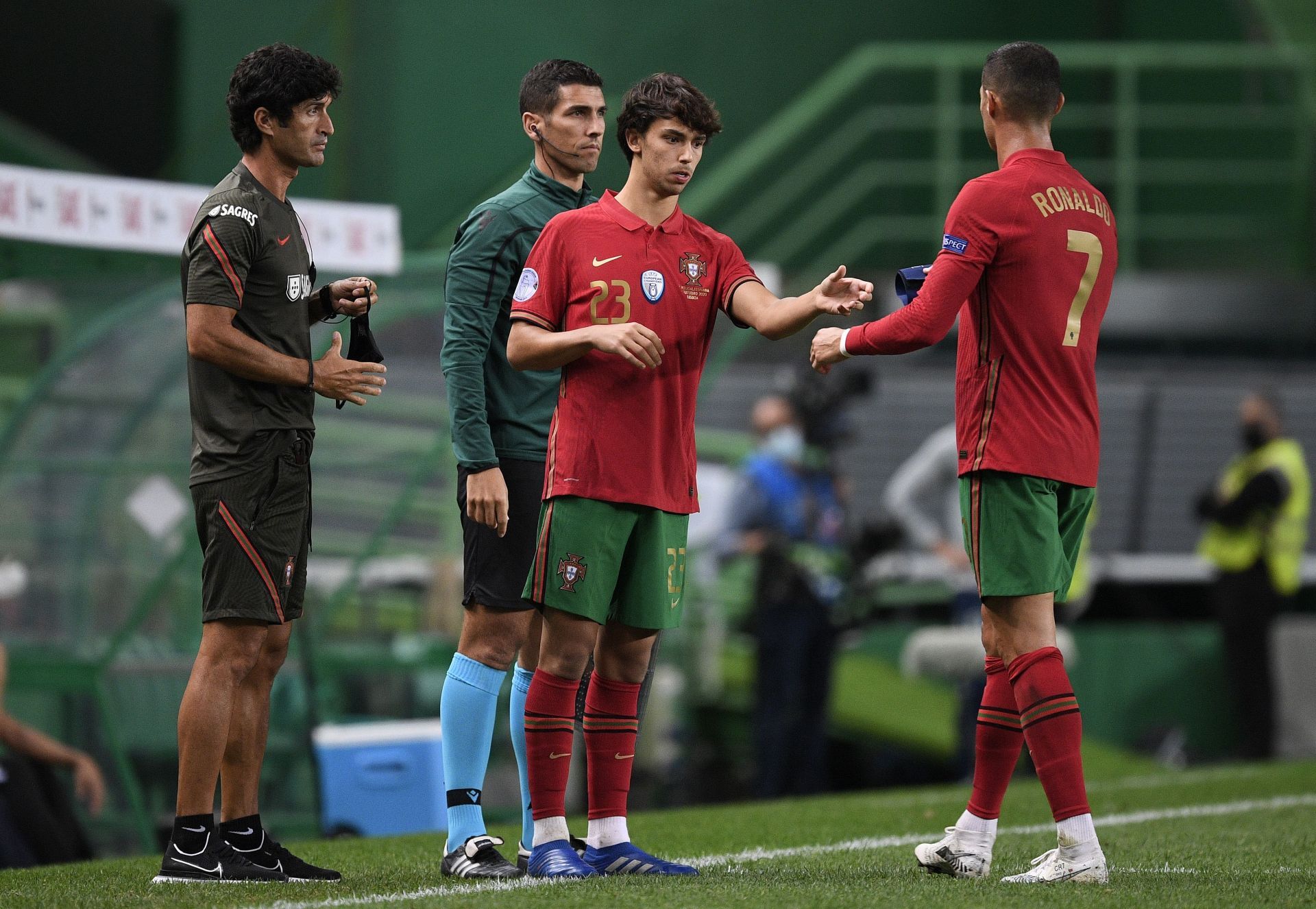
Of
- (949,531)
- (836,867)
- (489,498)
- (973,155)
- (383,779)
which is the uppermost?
(973,155)

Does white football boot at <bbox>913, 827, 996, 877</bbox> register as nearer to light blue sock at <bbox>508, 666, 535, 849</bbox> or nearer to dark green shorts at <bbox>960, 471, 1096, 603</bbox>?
dark green shorts at <bbox>960, 471, 1096, 603</bbox>

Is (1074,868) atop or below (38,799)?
atop

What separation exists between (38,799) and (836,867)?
9.98ft

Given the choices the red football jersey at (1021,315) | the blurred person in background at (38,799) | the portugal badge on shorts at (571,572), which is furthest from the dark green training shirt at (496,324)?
the blurred person in background at (38,799)

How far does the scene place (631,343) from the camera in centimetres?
363

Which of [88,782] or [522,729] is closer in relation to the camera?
[522,729]

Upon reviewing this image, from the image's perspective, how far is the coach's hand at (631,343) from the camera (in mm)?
3635

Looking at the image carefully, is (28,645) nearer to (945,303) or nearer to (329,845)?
(329,845)

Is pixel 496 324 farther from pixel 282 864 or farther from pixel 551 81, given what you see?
pixel 282 864

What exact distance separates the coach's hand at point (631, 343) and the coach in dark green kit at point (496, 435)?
544 millimetres

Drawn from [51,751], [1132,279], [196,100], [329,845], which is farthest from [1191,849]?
[196,100]

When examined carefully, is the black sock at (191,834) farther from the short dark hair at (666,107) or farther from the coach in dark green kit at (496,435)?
the short dark hair at (666,107)

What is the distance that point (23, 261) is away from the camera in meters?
6.61

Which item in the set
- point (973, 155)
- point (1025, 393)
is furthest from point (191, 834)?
point (973, 155)
